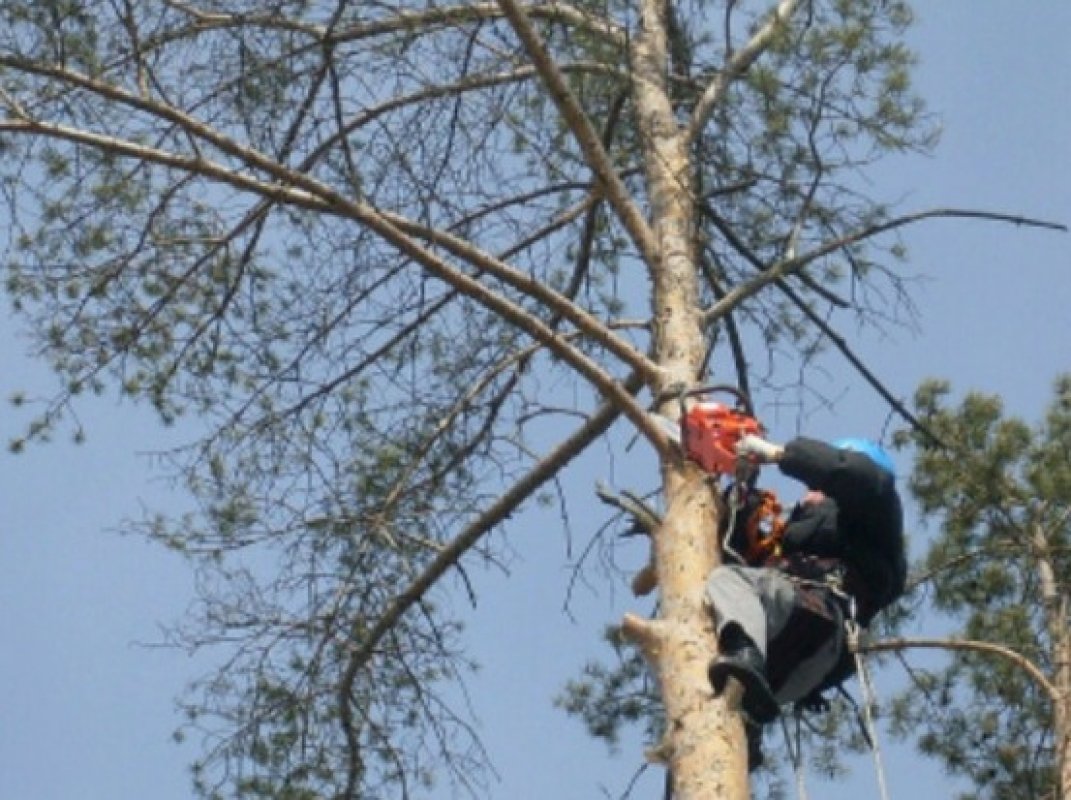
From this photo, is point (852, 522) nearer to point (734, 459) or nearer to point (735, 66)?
point (734, 459)

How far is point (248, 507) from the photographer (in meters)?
7.00

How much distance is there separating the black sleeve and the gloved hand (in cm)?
4

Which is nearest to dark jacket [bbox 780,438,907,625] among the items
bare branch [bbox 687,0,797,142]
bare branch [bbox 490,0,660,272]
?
bare branch [bbox 490,0,660,272]

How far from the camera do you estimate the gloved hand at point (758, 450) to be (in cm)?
548

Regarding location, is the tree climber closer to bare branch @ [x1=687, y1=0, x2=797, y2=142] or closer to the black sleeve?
the black sleeve

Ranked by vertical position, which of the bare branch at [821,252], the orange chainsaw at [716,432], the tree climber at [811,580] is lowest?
the tree climber at [811,580]

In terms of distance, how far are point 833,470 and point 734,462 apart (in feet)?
0.90

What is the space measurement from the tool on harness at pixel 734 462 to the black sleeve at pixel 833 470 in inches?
6.5

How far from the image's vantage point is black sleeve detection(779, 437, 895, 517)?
17.7ft

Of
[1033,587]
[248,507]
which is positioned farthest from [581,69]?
[1033,587]

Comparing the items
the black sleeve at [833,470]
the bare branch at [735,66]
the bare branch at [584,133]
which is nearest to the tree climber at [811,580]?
the black sleeve at [833,470]

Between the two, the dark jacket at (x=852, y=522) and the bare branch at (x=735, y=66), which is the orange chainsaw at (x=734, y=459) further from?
the bare branch at (x=735, y=66)

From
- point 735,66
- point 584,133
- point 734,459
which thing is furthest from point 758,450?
point 735,66

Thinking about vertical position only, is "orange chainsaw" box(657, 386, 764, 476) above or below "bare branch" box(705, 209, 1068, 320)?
below
